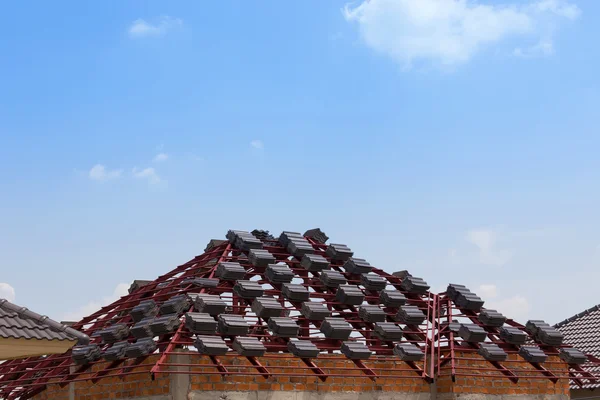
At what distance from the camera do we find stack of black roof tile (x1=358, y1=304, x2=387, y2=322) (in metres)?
17.7

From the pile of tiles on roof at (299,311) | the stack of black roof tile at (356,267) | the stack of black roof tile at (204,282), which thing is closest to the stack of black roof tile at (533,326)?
the pile of tiles on roof at (299,311)

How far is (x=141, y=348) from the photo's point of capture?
582 inches

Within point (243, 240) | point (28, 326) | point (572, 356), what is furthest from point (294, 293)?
point (572, 356)

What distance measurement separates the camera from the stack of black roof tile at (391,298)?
18.7m

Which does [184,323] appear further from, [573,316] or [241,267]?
[573,316]

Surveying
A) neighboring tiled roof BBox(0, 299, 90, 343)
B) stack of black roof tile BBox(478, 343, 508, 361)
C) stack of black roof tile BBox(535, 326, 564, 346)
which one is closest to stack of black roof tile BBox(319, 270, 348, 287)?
stack of black roof tile BBox(478, 343, 508, 361)

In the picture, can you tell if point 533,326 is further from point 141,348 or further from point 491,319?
point 141,348

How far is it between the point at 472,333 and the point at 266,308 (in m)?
4.83

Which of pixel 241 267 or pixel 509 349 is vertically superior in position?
pixel 241 267

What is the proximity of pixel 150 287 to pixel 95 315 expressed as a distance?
1.39 meters

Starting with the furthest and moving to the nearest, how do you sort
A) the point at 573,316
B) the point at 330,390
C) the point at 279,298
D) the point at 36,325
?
the point at 573,316 < the point at 279,298 < the point at 330,390 < the point at 36,325

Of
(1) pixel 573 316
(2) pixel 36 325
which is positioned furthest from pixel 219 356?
(1) pixel 573 316

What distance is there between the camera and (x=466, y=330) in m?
18.3

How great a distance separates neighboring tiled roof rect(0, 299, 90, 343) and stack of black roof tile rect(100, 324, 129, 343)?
10.4ft
